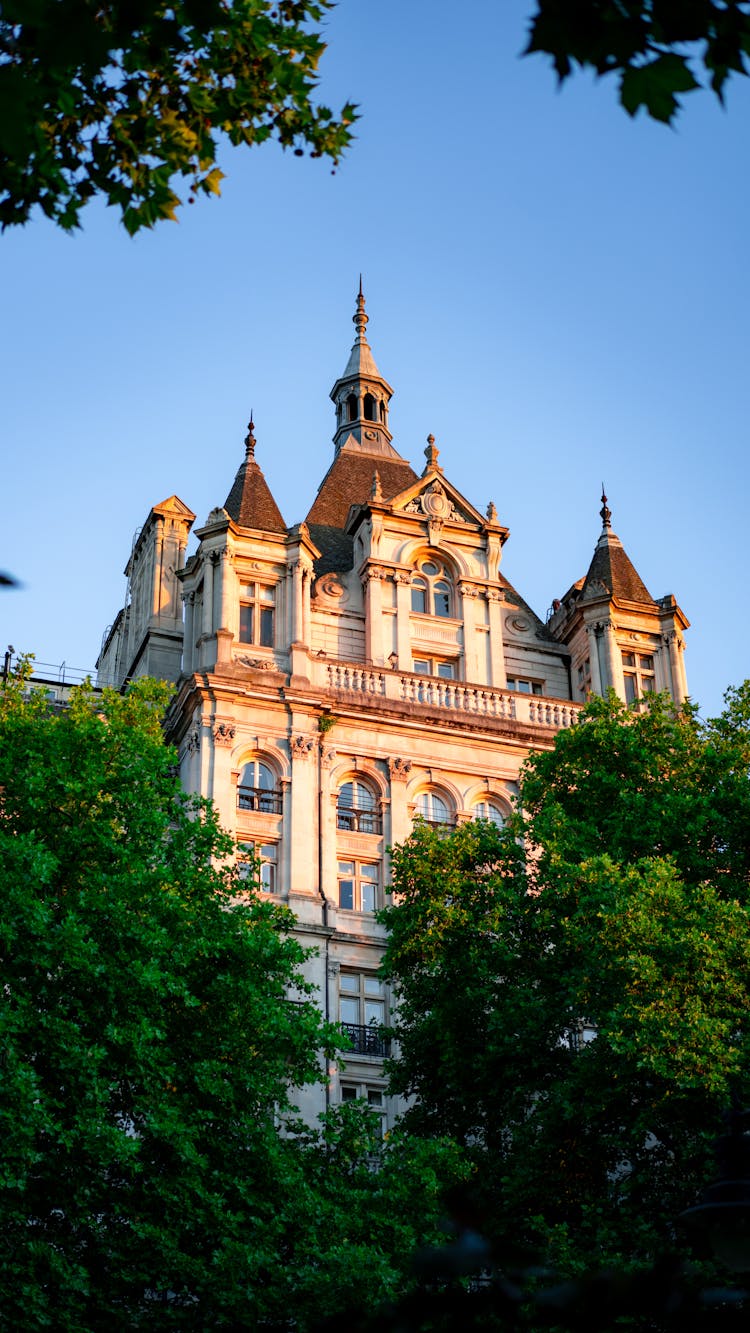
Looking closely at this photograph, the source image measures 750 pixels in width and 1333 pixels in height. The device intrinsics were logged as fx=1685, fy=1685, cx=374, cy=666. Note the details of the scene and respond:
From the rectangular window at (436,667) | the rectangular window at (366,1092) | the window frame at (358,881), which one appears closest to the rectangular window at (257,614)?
the rectangular window at (436,667)

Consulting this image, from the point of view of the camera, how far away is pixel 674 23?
8.04 meters

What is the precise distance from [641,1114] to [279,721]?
18.1 metres

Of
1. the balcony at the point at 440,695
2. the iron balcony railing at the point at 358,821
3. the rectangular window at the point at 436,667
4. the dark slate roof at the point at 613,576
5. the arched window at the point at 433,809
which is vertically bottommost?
the iron balcony railing at the point at 358,821

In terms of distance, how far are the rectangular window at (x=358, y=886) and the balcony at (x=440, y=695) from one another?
14.5 feet

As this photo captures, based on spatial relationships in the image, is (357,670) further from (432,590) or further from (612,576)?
(612,576)

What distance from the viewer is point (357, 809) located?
43.9 metres

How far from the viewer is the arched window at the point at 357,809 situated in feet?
143

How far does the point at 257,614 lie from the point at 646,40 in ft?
127

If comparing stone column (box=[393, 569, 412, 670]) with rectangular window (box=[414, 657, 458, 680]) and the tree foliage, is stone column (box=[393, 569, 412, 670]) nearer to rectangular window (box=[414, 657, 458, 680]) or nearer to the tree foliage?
rectangular window (box=[414, 657, 458, 680])

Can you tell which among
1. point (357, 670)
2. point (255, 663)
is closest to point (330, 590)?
point (357, 670)

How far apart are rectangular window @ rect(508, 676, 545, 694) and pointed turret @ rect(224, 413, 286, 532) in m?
8.31

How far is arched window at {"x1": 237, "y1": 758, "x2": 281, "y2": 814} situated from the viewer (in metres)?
42.7

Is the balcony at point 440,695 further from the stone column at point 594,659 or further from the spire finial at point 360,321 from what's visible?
the spire finial at point 360,321

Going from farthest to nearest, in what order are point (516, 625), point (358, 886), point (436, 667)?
point (516, 625) < point (436, 667) < point (358, 886)
